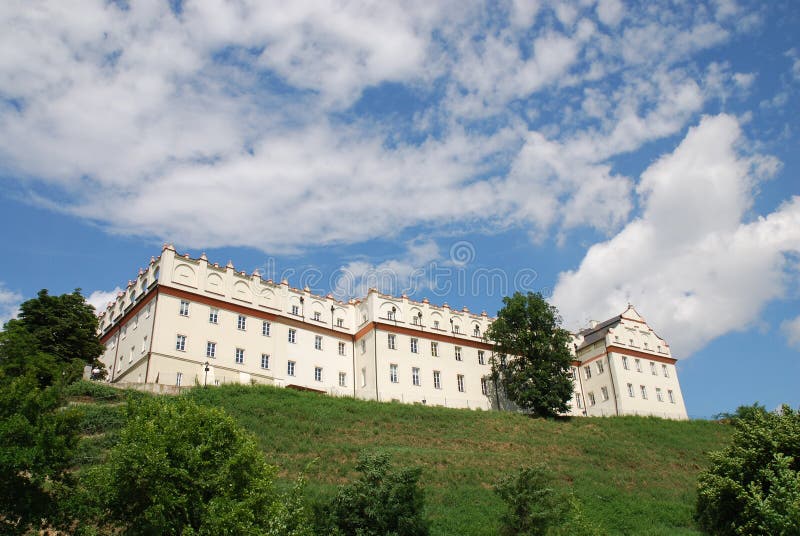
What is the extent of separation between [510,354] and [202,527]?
155ft

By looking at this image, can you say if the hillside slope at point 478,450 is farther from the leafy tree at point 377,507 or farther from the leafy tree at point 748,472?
the leafy tree at point 748,472

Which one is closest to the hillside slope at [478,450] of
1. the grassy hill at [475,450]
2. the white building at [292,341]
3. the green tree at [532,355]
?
the grassy hill at [475,450]

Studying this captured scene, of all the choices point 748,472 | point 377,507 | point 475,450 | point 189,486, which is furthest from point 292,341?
point 748,472

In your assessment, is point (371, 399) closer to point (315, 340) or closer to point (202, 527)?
point (315, 340)

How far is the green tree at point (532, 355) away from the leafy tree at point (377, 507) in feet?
118

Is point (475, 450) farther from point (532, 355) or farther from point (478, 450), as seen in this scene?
point (532, 355)

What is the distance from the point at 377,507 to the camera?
1013 inches

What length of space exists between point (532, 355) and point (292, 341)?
2251 cm

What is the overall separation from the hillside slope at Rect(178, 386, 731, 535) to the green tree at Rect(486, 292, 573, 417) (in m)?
3.09

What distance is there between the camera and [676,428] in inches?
2463

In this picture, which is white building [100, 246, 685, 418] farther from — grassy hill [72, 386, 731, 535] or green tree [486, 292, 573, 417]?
grassy hill [72, 386, 731, 535]

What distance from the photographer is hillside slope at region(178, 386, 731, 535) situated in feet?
113

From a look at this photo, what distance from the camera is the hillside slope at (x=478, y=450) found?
113ft

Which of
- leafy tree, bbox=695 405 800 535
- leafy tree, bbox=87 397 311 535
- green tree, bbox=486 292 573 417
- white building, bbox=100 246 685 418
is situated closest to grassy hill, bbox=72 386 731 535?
green tree, bbox=486 292 573 417
